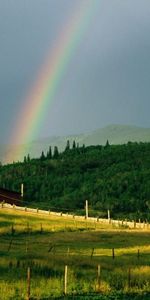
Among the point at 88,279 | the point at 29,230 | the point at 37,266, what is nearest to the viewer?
the point at 88,279

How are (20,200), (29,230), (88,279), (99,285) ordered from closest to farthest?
(99,285) < (88,279) < (29,230) < (20,200)

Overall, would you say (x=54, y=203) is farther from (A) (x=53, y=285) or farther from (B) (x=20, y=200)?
(A) (x=53, y=285)

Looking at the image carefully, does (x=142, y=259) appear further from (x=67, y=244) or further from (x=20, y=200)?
(x=20, y=200)

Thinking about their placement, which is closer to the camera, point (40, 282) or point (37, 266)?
point (40, 282)

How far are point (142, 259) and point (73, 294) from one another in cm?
2036

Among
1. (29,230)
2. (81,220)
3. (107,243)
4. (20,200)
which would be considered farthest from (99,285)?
(20,200)

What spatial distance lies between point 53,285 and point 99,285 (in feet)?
8.56

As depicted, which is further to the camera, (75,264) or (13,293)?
(75,264)

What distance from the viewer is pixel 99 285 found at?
30750mm

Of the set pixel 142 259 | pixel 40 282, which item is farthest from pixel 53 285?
pixel 142 259

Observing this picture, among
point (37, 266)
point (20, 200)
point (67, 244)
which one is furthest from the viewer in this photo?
point (20, 200)

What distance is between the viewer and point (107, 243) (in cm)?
6675

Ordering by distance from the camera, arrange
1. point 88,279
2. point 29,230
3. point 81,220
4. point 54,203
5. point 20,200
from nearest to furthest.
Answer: point 88,279 < point 29,230 < point 81,220 < point 20,200 < point 54,203

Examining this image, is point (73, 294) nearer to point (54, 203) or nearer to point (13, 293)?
point (13, 293)
